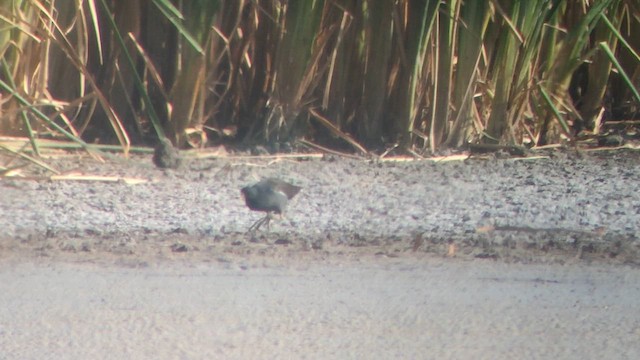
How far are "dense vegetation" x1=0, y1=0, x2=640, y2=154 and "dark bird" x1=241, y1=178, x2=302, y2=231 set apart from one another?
4.18 feet

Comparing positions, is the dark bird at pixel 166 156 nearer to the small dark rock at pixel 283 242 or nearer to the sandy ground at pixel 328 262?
the sandy ground at pixel 328 262

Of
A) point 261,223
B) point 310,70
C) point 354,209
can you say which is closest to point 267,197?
point 261,223

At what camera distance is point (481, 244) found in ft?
17.6

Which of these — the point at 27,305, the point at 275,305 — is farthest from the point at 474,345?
the point at 27,305

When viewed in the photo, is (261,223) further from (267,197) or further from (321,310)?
(321,310)

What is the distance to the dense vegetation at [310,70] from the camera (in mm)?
6715

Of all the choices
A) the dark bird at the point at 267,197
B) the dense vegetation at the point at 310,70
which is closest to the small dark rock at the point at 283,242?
the dark bird at the point at 267,197

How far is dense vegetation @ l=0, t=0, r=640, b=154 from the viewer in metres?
6.71

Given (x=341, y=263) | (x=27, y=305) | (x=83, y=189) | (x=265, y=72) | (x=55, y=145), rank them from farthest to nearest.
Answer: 1. (x=265, y=72)
2. (x=55, y=145)
3. (x=83, y=189)
4. (x=341, y=263)
5. (x=27, y=305)

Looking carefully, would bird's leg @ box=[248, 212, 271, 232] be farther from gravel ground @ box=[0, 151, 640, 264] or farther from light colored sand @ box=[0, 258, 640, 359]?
light colored sand @ box=[0, 258, 640, 359]

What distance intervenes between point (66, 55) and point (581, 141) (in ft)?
10.7

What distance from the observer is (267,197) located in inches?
216

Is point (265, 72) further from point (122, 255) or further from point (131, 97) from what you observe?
point (122, 255)

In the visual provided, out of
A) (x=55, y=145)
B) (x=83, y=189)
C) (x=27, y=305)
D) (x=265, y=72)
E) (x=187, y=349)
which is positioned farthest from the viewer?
(x=265, y=72)
